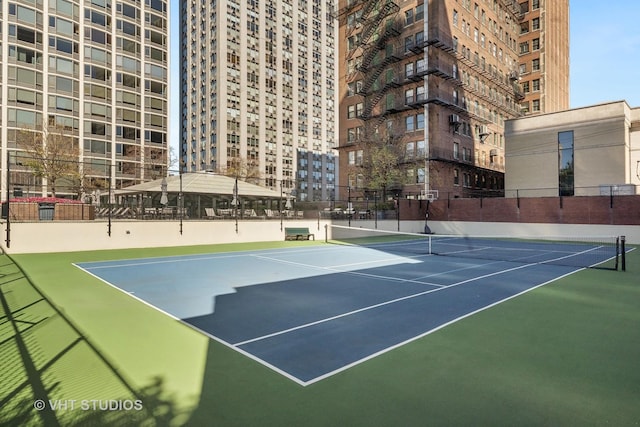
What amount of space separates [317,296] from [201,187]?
1879 cm

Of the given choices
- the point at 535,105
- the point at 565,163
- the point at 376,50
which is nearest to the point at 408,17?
the point at 376,50

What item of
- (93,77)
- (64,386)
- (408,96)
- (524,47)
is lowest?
(64,386)

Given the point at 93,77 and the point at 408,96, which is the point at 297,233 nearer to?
the point at 408,96

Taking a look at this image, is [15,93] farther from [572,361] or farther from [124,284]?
[572,361]

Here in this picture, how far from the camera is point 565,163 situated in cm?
3878

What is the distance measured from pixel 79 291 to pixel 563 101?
87.6 metres

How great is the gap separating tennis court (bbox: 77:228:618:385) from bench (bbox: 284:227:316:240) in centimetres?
949

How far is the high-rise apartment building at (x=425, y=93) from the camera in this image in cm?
4606

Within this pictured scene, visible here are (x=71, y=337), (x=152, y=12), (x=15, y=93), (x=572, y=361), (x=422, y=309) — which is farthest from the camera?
(x=152, y=12)

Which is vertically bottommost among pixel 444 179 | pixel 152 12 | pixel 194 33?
pixel 444 179

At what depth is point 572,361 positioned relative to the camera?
18.0ft

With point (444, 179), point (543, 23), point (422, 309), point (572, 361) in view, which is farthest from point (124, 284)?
point (543, 23)

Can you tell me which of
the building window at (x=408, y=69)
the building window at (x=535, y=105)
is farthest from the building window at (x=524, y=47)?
the building window at (x=408, y=69)

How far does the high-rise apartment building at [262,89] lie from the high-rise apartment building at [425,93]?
29589 mm
